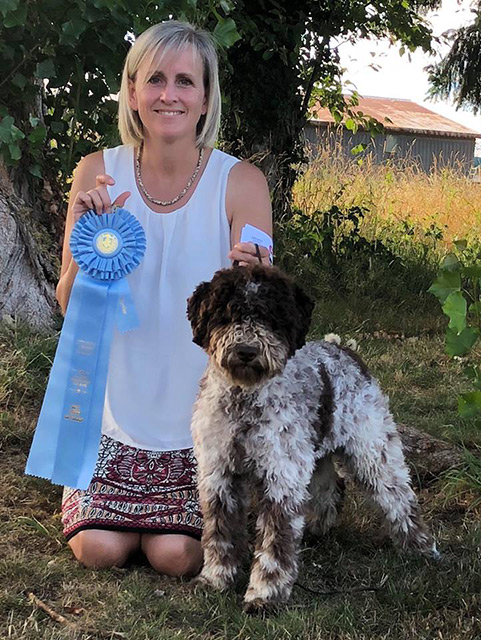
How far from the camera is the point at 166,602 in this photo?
2752mm

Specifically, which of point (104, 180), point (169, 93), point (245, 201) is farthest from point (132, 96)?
point (245, 201)

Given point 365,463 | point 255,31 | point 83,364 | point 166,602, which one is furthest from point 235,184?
point 255,31

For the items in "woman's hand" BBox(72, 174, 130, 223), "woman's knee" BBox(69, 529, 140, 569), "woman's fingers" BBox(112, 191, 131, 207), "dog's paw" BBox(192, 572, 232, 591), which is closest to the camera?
"dog's paw" BBox(192, 572, 232, 591)

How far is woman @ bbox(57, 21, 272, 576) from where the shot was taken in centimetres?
320

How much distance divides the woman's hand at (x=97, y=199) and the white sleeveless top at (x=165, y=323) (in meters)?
0.17

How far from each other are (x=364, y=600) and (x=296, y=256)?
17.5 feet

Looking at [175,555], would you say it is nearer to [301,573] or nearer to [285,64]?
[301,573]

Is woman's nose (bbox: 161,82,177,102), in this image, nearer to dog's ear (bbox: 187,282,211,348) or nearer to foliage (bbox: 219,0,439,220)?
dog's ear (bbox: 187,282,211,348)

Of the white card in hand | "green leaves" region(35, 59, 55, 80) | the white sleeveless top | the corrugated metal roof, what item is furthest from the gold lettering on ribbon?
the corrugated metal roof

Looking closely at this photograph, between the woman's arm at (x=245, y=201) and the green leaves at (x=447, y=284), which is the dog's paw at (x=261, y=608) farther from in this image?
the woman's arm at (x=245, y=201)

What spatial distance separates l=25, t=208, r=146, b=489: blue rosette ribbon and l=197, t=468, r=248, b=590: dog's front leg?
587mm

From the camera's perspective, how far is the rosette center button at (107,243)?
3085 mm

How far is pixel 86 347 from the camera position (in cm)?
322

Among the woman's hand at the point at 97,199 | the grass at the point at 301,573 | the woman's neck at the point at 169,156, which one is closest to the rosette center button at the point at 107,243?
the woman's hand at the point at 97,199
